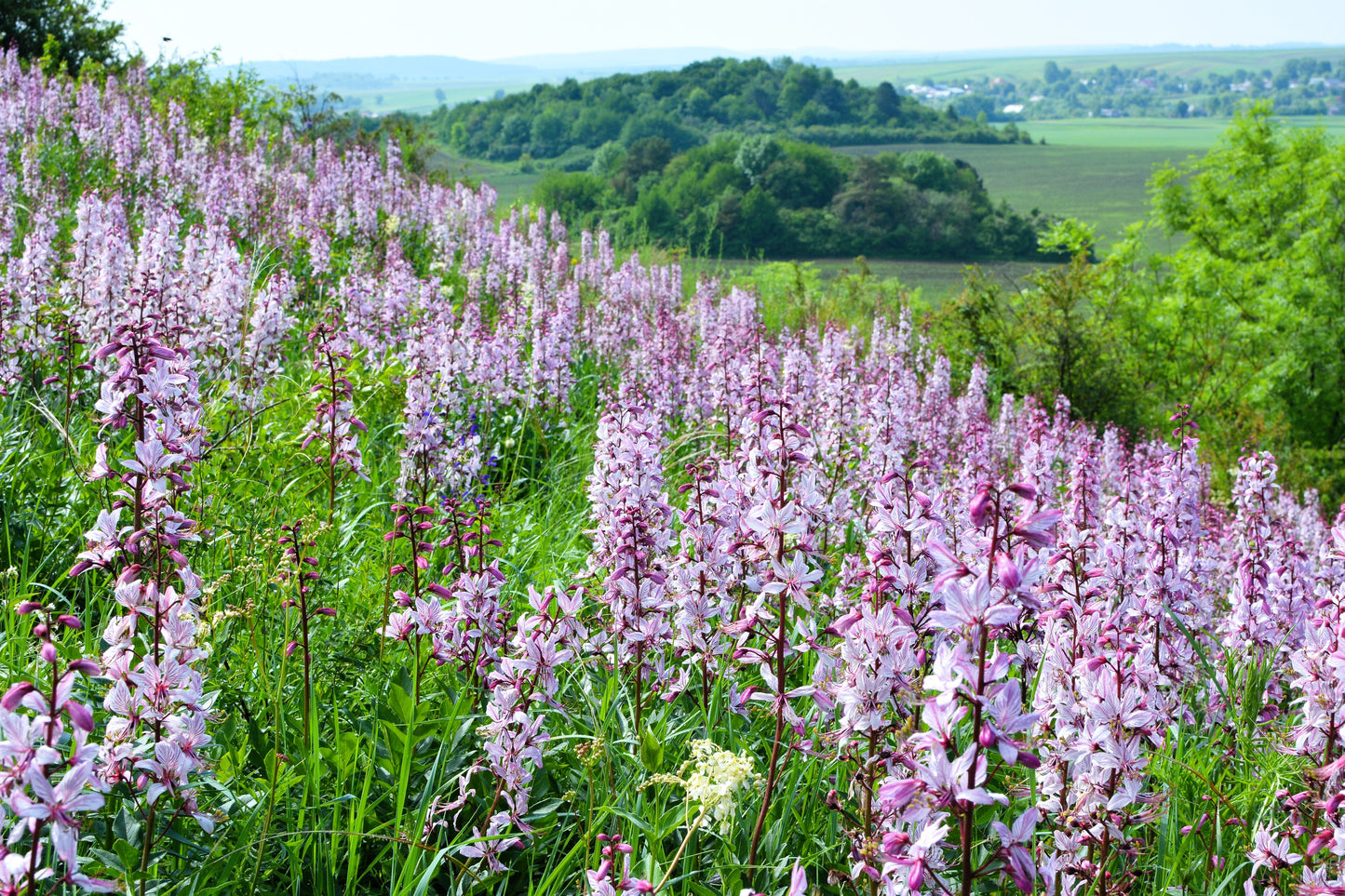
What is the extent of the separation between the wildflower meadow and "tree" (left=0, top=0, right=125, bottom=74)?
20.9 meters

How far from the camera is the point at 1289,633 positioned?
429 cm

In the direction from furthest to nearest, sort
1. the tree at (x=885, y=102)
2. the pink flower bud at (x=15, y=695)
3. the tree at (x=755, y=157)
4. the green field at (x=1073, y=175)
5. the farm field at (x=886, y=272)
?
the tree at (x=885, y=102) < the green field at (x=1073, y=175) < the tree at (x=755, y=157) < the farm field at (x=886, y=272) < the pink flower bud at (x=15, y=695)

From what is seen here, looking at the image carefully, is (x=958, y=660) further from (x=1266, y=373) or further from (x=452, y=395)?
(x=1266, y=373)

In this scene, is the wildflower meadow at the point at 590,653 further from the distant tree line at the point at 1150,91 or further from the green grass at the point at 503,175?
the distant tree line at the point at 1150,91

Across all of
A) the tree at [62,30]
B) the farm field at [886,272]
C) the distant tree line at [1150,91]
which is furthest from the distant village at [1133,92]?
the tree at [62,30]

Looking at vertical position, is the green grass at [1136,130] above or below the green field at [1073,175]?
above

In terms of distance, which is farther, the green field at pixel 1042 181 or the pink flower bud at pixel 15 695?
the green field at pixel 1042 181

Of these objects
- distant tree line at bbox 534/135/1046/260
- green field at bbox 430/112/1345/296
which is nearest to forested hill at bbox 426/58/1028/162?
green field at bbox 430/112/1345/296

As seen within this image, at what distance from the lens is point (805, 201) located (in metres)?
38.4

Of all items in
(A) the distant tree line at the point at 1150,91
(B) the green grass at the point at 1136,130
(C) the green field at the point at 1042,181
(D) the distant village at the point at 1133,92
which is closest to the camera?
(C) the green field at the point at 1042,181

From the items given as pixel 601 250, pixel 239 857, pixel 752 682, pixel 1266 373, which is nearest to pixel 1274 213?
pixel 1266 373

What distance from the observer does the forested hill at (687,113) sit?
49.4 m

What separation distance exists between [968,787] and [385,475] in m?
4.84

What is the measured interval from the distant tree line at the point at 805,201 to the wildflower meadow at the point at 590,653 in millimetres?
27976
